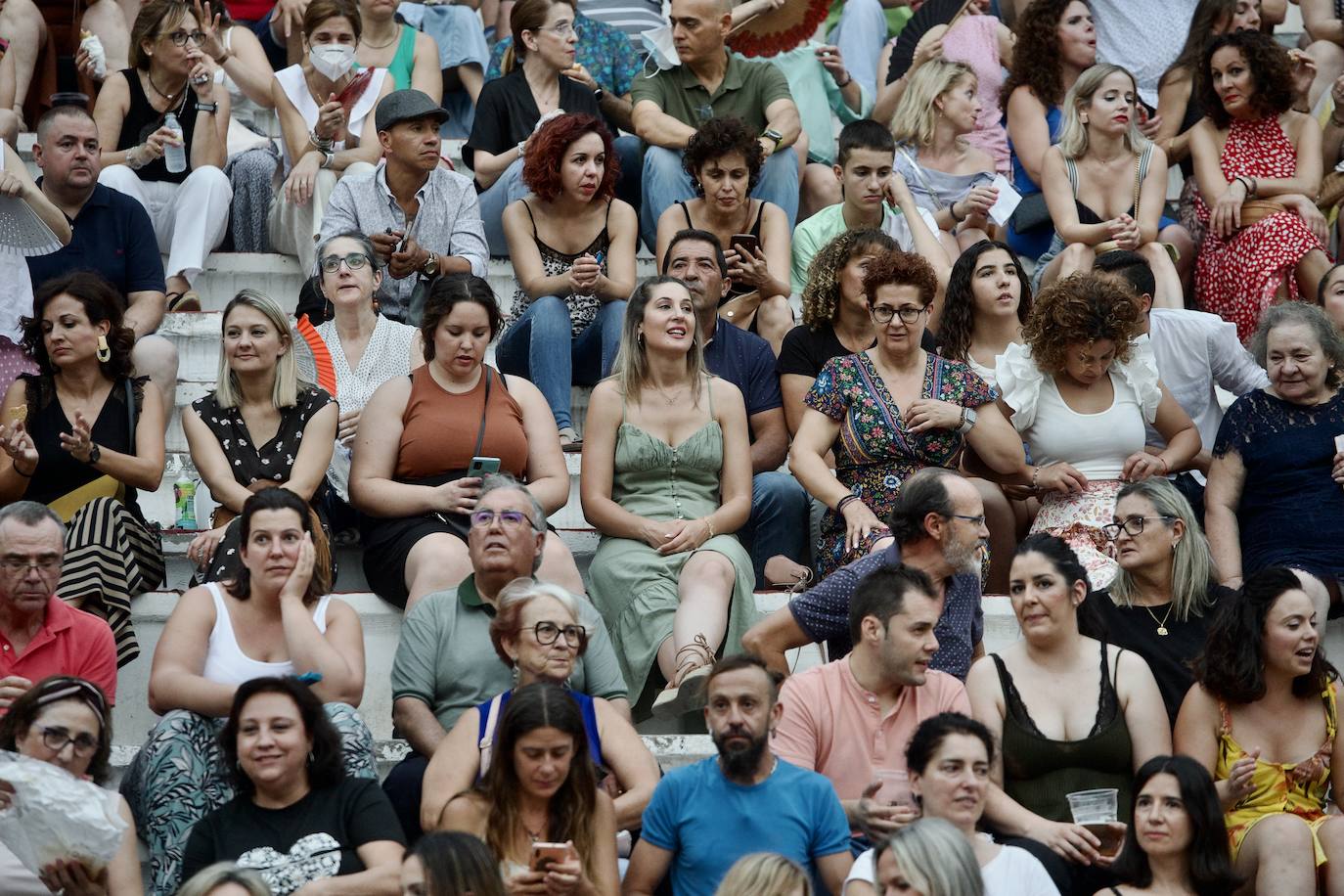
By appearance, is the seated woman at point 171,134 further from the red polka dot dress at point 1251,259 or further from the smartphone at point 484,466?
the red polka dot dress at point 1251,259

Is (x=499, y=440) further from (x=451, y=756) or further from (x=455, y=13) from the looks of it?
(x=455, y=13)

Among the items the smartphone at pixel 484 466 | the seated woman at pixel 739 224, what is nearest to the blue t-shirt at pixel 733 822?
the smartphone at pixel 484 466

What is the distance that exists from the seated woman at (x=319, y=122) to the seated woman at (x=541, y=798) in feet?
10.1

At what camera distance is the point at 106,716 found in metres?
4.84

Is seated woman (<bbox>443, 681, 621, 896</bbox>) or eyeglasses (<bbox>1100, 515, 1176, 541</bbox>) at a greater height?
eyeglasses (<bbox>1100, 515, 1176, 541</bbox>)

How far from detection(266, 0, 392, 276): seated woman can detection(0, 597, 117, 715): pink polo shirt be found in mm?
2312

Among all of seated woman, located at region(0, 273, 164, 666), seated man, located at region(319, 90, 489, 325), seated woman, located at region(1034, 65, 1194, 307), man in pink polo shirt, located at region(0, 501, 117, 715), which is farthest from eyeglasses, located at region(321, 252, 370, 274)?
seated woman, located at region(1034, 65, 1194, 307)

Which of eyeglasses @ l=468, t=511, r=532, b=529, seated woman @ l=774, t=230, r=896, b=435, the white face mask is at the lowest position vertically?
eyeglasses @ l=468, t=511, r=532, b=529

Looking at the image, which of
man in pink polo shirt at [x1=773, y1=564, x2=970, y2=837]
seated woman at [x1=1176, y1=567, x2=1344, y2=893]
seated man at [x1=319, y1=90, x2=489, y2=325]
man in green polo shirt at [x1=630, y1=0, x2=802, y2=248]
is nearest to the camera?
man in pink polo shirt at [x1=773, y1=564, x2=970, y2=837]

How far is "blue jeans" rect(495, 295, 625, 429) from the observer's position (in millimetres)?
6898

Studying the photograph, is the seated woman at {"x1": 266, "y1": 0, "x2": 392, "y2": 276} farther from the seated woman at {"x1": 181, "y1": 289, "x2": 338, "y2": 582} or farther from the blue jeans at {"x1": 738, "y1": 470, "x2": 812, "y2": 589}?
the blue jeans at {"x1": 738, "y1": 470, "x2": 812, "y2": 589}

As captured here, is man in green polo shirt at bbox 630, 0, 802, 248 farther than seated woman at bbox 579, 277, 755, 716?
Yes

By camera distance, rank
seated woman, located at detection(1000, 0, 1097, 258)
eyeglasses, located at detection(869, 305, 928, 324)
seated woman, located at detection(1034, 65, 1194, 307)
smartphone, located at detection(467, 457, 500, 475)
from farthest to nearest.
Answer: seated woman, located at detection(1000, 0, 1097, 258), seated woman, located at detection(1034, 65, 1194, 307), eyeglasses, located at detection(869, 305, 928, 324), smartphone, located at detection(467, 457, 500, 475)

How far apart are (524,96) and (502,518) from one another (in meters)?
2.99
